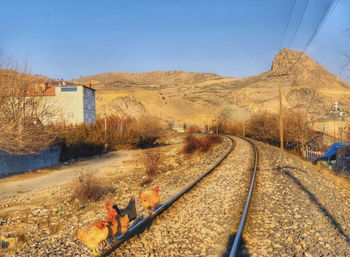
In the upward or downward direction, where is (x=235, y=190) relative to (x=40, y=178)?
upward

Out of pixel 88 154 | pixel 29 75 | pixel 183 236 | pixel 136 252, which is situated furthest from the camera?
pixel 88 154

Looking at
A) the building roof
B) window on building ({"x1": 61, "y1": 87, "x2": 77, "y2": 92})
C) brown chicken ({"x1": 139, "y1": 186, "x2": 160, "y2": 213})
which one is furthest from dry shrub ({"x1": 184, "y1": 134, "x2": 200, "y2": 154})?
the building roof

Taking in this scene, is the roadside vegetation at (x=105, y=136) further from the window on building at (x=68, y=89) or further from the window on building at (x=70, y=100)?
the window on building at (x=68, y=89)

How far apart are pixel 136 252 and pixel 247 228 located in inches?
90.2

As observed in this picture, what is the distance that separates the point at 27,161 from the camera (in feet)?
72.7

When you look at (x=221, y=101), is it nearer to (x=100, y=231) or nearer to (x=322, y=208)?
(x=322, y=208)

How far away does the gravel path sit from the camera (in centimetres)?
510

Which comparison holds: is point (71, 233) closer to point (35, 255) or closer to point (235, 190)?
point (35, 255)

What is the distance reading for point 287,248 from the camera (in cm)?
510

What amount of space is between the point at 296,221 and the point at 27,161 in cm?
2066

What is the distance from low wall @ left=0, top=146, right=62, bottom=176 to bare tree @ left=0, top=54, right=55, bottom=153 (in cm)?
302

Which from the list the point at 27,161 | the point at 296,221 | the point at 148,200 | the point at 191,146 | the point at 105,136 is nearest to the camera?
the point at 296,221

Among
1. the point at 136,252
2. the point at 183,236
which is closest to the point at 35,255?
the point at 136,252

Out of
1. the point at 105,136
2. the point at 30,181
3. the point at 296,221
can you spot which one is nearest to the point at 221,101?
the point at 105,136
